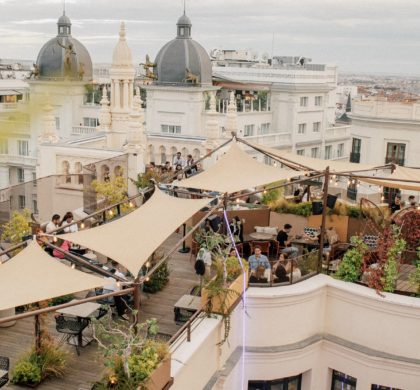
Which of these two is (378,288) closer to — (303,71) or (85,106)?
(303,71)

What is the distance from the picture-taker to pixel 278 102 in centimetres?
5753

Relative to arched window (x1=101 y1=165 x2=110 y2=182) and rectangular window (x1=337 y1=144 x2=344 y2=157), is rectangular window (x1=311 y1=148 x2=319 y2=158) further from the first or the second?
arched window (x1=101 y1=165 x2=110 y2=182)

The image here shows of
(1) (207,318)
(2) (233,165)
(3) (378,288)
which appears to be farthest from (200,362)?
(2) (233,165)

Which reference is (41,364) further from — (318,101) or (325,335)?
(318,101)

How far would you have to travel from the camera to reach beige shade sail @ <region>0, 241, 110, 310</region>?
354 inches

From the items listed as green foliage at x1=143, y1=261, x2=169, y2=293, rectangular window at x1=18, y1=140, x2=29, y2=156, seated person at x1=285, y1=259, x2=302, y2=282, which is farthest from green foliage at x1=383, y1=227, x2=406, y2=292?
rectangular window at x1=18, y1=140, x2=29, y2=156

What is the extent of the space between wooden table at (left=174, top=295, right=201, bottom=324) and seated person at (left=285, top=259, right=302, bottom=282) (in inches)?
104

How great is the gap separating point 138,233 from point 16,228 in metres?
Answer: 6.30

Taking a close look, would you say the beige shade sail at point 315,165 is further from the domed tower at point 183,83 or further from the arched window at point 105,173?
the domed tower at point 183,83

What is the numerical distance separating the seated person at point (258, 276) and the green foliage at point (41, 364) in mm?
5114

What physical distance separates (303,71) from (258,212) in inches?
1579

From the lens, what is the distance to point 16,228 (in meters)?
16.5

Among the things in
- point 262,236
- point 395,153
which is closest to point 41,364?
point 262,236

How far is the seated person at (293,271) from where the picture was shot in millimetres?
14945
